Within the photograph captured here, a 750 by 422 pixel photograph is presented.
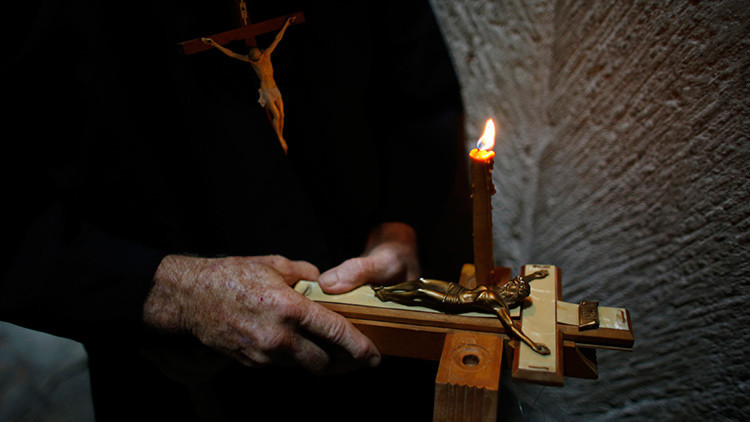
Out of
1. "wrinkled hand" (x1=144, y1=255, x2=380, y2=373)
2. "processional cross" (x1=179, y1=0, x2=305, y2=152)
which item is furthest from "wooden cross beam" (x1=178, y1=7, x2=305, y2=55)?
"wrinkled hand" (x1=144, y1=255, x2=380, y2=373)

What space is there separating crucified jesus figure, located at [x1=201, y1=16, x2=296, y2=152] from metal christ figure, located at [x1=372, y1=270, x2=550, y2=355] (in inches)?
14.0

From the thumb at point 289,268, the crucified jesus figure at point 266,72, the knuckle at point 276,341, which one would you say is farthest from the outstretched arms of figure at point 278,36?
the knuckle at point 276,341

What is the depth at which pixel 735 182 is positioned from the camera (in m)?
0.69

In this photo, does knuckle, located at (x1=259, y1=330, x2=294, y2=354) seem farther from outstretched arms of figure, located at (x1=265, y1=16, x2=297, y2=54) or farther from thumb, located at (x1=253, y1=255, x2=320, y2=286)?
outstretched arms of figure, located at (x1=265, y1=16, x2=297, y2=54)

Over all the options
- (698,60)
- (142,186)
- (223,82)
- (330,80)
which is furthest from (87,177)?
(698,60)

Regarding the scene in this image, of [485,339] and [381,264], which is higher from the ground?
[381,264]

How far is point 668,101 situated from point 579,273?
1.24 ft

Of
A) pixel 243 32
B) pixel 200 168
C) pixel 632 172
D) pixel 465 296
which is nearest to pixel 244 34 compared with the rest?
pixel 243 32

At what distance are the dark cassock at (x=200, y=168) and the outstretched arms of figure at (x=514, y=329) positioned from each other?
419 mm

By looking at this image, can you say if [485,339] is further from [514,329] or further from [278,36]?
[278,36]

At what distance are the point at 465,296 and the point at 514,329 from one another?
73mm

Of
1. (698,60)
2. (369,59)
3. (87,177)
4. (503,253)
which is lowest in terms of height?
(87,177)

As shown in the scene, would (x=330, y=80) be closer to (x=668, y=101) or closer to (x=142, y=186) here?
(x=142, y=186)

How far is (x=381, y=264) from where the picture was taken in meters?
0.85
